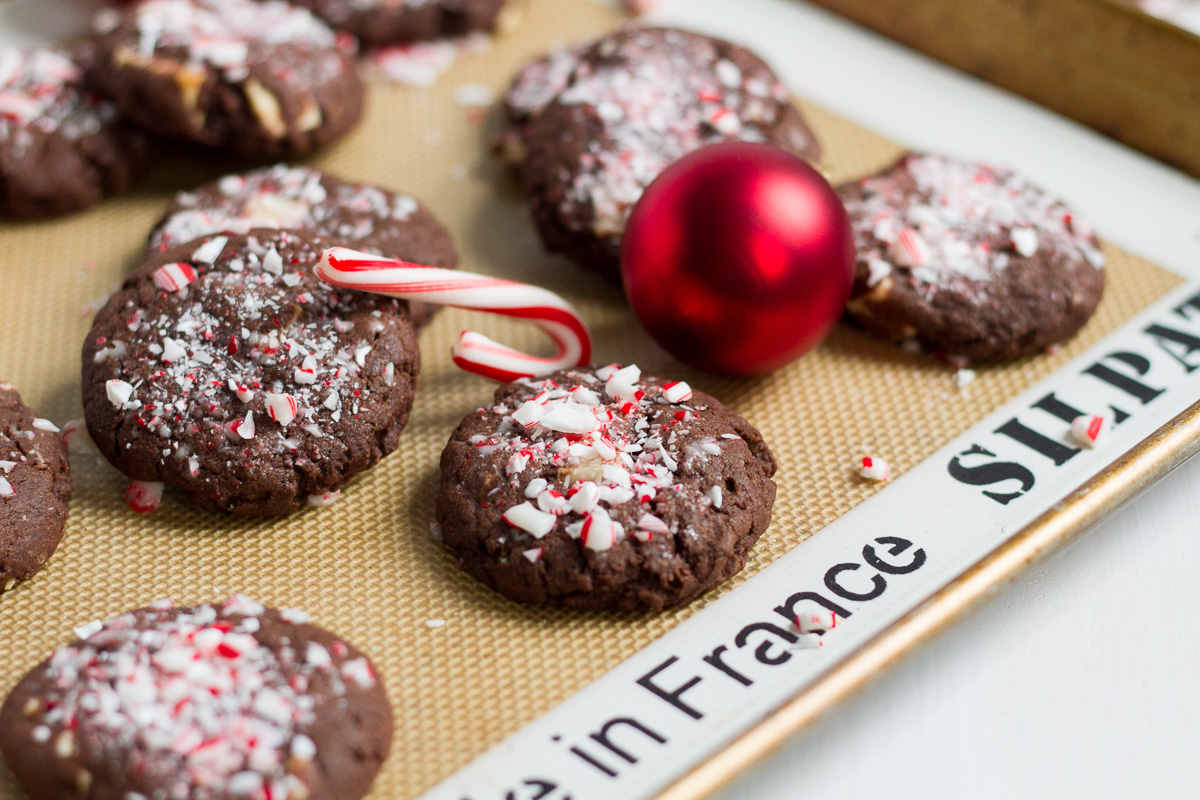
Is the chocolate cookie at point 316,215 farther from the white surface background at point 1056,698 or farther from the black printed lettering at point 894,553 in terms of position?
the white surface background at point 1056,698

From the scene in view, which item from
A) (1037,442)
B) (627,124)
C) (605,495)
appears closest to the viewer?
(605,495)

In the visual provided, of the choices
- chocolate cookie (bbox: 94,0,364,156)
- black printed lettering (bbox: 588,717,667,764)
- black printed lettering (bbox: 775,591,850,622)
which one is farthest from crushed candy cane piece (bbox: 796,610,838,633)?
chocolate cookie (bbox: 94,0,364,156)

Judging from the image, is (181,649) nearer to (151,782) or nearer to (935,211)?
(151,782)

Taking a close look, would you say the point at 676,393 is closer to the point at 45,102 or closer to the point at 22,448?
the point at 22,448

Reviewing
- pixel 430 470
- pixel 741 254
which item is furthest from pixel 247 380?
pixel 741 254

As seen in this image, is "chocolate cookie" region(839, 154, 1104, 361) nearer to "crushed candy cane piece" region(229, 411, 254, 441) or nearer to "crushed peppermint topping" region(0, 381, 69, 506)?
"crushed candy cane piece" region(229, 411, 254, 441)

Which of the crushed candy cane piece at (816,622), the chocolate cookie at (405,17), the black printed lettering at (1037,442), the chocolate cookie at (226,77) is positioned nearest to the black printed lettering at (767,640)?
the crushed candy cane piece at (816,622)
